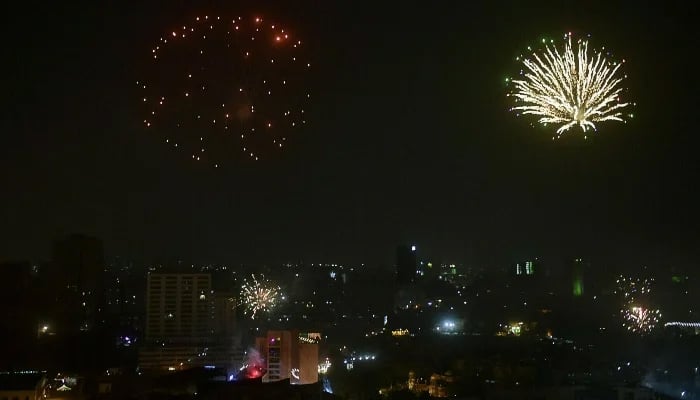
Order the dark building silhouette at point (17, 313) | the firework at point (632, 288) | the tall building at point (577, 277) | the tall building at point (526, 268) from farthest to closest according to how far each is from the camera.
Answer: the tall building at point (526, 268), the tall building at point (577, 277), the firework at point (632, 288), the dark building silhouette at point (17, 313)

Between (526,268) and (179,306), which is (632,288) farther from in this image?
(179,306)

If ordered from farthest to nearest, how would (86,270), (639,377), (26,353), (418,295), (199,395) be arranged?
1. (418,295)
2. (86,270)
3. (639,377)
4. (26,353)
5. (199,395)

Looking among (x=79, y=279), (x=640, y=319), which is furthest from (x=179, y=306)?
(x=640, y=319)

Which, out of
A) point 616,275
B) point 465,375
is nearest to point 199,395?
point 465,375

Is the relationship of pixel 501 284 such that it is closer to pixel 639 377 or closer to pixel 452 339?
pixel 452 339

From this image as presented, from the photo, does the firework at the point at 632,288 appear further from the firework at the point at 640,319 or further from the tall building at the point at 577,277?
the firework at the point at 640,319

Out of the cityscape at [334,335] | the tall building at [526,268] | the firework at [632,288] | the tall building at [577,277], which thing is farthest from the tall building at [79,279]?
the tall building at [526,268]

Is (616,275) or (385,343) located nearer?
(385,343)

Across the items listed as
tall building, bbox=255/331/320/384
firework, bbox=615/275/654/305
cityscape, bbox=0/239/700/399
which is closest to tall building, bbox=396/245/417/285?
cityscape, bbox=0/239/700/399
